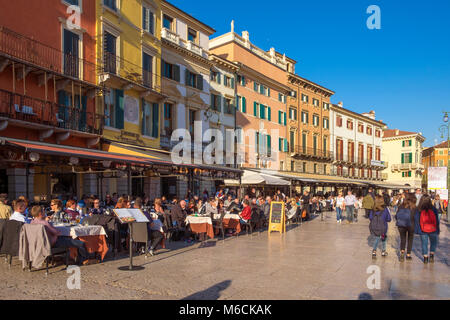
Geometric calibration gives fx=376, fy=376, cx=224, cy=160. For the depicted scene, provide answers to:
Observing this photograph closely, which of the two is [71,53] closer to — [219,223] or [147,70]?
[147,70]

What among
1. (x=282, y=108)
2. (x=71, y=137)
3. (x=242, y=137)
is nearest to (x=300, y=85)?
(x=282, y=108)

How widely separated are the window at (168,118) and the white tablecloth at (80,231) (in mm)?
15315

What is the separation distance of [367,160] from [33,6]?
163 ft

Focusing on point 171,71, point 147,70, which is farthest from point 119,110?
point 171,71

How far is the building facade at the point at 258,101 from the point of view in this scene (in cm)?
3092

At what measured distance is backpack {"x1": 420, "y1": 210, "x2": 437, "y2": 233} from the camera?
809cm

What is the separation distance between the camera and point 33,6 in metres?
14.4

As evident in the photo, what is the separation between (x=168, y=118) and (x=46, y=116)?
31.1 feet

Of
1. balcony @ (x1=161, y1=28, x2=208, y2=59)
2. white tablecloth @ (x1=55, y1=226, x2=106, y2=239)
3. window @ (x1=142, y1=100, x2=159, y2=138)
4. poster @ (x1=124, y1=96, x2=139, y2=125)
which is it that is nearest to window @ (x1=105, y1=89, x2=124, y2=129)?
poster @ (x1=124, y1=96, x2=139, y2=125)

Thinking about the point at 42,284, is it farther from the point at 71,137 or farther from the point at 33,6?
the point at 33,6

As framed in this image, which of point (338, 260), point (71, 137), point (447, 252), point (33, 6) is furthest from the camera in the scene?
point (71, 137)

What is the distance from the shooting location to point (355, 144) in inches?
2041

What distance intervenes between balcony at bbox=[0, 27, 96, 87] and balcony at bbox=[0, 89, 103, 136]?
1.03 meters
